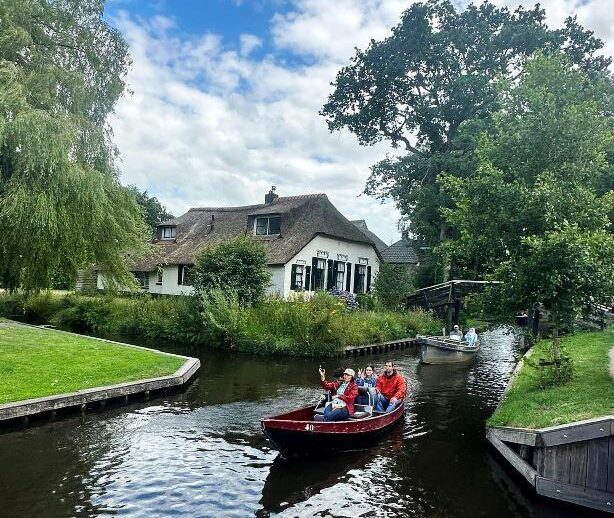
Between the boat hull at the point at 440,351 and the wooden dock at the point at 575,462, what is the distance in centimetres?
1473

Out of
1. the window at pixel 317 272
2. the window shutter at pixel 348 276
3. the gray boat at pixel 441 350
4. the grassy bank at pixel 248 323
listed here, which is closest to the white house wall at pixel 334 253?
the window shutter at pixel 348 276

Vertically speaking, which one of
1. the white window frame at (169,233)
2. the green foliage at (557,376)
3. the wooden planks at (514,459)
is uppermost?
the white window frame at (169,233)

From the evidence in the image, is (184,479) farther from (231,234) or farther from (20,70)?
(231,234)

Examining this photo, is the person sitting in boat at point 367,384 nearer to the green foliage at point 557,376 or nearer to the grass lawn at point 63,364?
the green foliage at point 557,376

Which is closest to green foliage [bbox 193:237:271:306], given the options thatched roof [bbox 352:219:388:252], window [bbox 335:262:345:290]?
window [bbox 335:262:345:290]

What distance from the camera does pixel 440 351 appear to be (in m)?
25.1

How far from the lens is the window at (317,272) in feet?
118

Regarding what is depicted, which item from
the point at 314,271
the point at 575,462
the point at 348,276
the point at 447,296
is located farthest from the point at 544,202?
the point at 348,276

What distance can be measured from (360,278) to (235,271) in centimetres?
1415

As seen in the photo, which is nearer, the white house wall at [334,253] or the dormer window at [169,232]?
the white house wall at [334,253]

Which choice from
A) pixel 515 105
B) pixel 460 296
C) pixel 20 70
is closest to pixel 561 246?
pixel 515 105

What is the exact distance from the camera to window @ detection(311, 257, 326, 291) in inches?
1420

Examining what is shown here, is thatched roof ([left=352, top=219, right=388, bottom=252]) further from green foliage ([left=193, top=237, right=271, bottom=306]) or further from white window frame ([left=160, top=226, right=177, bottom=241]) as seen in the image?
green foliage ([left=193, top=237, right=271, bottom=306])

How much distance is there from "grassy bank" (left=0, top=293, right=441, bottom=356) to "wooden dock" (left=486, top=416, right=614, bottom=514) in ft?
Answer: 53.1
